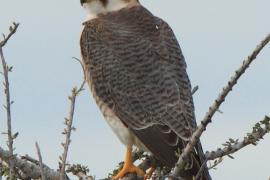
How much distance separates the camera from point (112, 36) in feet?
25.5

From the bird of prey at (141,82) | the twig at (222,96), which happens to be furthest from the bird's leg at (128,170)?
the twig at (222,96)

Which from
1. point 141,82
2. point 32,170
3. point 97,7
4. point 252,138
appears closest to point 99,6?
point 97,7

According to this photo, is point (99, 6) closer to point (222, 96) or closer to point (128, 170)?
point (128, 170)

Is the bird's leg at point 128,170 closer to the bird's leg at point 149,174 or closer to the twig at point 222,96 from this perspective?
the bird's leg at point 149,174

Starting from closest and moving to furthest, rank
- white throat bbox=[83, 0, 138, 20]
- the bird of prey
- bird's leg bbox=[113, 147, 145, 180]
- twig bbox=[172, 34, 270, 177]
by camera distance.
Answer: twig bbox=[172, 34, 270, 177]
the bird of prey
bird's leg bbox=[113, 147, 145, 180]
white throat bbox=[83, 0, 138, 20]

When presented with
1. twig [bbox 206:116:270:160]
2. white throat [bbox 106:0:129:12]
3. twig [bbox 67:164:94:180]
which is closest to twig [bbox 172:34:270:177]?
twig [bbox 206:116:270:160]

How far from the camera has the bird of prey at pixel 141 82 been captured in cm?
658

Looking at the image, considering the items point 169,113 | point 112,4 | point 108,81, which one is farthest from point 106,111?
point 112,4

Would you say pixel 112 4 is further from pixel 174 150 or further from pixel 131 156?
pixel 174 150

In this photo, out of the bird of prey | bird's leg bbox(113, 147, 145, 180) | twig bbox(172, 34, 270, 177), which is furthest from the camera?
bird's leg bbox(113, 147, 145, 180)

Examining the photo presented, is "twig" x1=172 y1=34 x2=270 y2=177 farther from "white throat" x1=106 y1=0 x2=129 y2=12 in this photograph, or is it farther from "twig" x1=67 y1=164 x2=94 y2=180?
"white throat" x1=106 y1=0 x2=129 y2=12

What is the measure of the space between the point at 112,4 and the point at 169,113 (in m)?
2.32

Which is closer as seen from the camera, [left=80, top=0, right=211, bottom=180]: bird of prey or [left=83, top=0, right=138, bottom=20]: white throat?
[left=80, top=0, right=211, bottom=180]: bird of prey

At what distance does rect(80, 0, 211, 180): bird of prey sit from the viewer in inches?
259
